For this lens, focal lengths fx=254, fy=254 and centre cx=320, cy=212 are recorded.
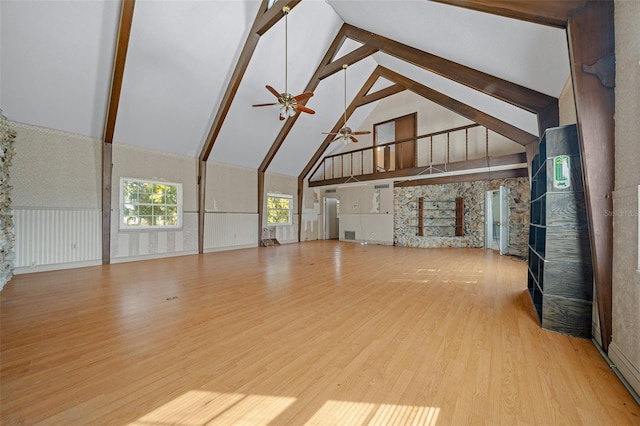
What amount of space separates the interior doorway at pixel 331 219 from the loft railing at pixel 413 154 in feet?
4.32

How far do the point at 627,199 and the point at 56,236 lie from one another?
7762 mm

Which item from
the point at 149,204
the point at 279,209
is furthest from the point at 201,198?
the point at 279,209

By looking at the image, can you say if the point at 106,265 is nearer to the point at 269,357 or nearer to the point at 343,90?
the point at 269,357

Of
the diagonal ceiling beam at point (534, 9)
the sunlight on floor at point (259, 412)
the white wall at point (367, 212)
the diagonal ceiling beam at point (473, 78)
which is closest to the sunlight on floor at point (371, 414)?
the sunlight on floor at point (259, 412)

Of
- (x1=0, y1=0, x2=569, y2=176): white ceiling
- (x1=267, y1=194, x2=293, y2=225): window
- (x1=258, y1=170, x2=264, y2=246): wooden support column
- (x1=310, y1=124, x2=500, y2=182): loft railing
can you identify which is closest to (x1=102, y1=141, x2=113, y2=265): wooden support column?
(x1=0, y1=0, x2=569, y2=176): white ceiling

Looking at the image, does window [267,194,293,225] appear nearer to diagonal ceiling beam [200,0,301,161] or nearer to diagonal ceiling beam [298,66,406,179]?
diagonal ceiling beam [298,66,406,179]

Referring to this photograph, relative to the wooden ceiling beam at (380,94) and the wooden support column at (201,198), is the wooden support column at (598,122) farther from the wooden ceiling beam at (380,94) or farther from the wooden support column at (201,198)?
the wooden support column at (201,198)

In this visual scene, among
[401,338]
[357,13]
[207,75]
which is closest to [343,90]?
[357,13]

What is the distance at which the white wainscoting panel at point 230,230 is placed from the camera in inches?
294

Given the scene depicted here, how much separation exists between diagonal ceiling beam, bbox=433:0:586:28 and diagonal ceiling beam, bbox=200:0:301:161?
3.37 meters

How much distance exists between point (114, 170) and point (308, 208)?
21.8 ft

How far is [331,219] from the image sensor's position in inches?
479

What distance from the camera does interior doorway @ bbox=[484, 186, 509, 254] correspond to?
22.1ft

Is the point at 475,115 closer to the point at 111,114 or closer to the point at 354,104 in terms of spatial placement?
the point at 354,104
